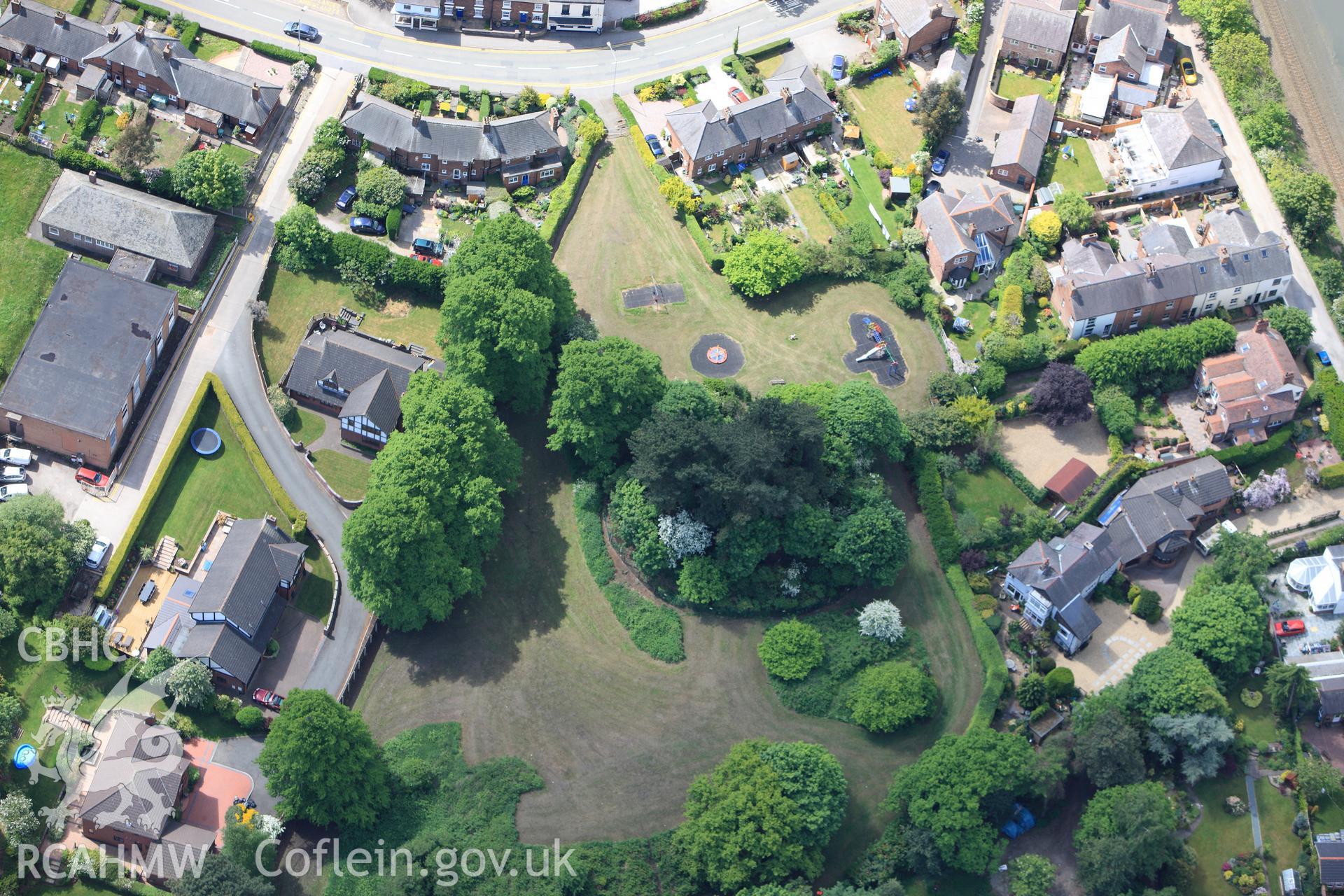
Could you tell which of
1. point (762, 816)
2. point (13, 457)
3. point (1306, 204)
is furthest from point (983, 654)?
point (13, 457)

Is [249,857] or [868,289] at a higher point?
[868,289]

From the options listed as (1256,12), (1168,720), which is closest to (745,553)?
(1168,720)

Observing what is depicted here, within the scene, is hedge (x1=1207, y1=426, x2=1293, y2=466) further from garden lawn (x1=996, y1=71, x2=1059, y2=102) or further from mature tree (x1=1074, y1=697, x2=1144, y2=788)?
garden lawn (x1=996, y1=71, x2=1059, y2=102)

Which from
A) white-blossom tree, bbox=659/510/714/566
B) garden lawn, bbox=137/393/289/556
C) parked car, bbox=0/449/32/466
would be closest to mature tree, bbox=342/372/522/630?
garden lawn, bbox=137/393/289/556

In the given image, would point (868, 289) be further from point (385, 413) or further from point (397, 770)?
point (397, 770)

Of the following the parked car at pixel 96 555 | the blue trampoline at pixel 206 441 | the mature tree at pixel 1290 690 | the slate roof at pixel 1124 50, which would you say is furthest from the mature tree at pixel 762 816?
the slate roof at pixel 1124 50

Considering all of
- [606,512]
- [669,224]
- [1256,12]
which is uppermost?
[1256,12]

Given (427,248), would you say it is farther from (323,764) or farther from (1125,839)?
(1125,839)
